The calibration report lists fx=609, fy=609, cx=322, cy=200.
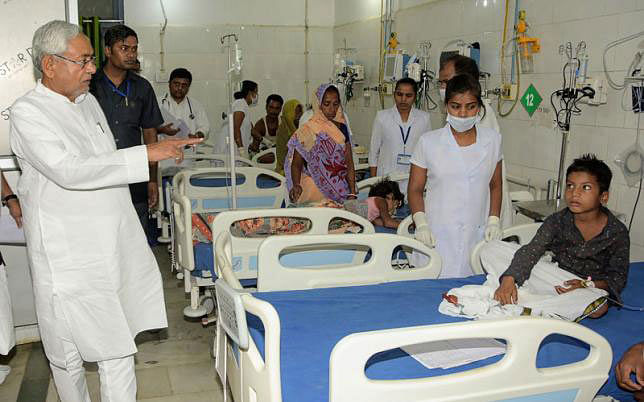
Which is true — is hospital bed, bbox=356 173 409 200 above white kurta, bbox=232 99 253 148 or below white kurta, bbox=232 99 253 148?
below

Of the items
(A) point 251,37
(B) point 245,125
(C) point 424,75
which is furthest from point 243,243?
(A) point 251,37

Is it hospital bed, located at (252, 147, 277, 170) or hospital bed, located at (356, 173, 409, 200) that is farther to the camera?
hospital bed, located at (252, 147, 277, 170)

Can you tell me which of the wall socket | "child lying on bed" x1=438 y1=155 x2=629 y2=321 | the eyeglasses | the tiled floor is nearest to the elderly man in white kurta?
the eyeglasses

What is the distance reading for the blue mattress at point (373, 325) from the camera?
1.73 m

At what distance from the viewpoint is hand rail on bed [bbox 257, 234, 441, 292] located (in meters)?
2.46

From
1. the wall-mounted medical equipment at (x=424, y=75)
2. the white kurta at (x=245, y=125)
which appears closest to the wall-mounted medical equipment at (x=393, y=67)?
the wall-mounted medical equipment at (x=424, y=75)

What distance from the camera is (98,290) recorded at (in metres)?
2.24

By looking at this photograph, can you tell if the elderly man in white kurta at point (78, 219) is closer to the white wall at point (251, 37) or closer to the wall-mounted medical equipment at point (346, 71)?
the white wall at point (251, 37)

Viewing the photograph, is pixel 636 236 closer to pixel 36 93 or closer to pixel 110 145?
pixel 110 145

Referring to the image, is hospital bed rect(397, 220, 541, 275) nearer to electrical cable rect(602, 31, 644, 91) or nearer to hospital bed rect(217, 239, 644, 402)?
hospital bed rect(217, 239, 644, 402)

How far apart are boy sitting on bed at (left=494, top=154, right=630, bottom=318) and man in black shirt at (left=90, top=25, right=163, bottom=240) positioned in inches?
87.1

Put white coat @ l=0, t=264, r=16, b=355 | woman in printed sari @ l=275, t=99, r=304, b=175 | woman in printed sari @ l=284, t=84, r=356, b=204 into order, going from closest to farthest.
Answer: white coat @ l=0, t=264, r=16, b=355 → woman in printed sari @ l=284, t=84, r=356, b=204 → woman in printed sari @ l=275, t=99, r=304, b=175

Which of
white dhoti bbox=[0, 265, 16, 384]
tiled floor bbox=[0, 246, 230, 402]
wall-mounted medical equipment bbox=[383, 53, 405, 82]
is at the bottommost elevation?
→ tiled floor bbox=[0, 246, 230, 402]

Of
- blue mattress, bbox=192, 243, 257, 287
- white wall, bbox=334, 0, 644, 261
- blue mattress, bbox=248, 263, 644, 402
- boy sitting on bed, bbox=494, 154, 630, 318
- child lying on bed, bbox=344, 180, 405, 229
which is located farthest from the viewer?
child lying on bed, bbox=344, 180, 405, 229
